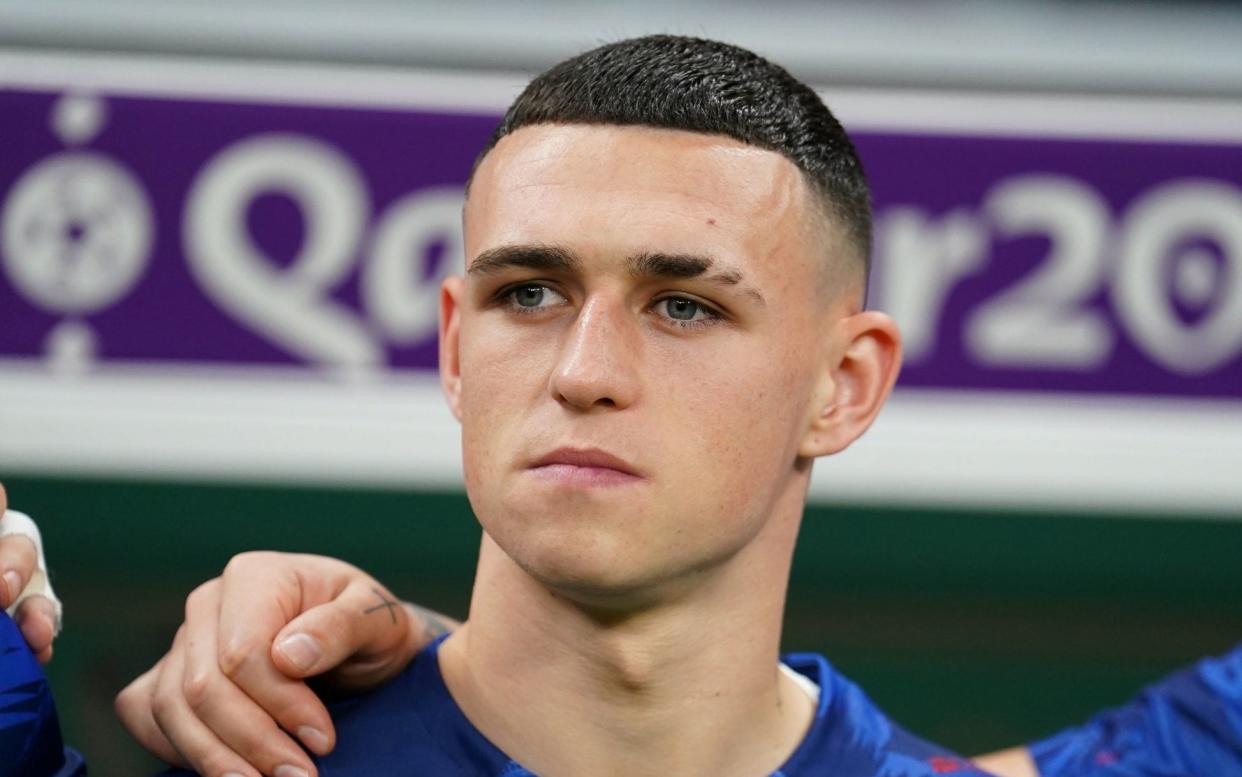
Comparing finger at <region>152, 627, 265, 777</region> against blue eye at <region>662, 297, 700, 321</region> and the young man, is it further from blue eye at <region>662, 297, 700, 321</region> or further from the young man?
blue eye at <region>662, 297, 700, 321</region>

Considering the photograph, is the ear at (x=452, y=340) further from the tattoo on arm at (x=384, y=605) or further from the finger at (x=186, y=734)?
the finger at (x=186, y=734)

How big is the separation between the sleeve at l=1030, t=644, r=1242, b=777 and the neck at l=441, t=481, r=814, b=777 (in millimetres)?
636

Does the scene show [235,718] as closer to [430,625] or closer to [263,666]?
[263,666]

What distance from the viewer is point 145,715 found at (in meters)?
1.51

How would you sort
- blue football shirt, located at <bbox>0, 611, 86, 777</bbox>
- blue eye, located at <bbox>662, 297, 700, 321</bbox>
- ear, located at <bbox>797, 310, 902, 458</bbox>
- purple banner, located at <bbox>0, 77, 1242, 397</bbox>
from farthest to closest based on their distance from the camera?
purple banner, located at <bbox>0, 77, 1242, 397</bbox> < ear, located at <bbox>797, 310, 902, 458</bbox> < blue eye, located at <bbox>662, 297, 700, 321</bbox> < blue football shirt, located at <bbox>0, 611, 86, 777</bbox>

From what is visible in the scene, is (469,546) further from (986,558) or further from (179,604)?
(986,558)

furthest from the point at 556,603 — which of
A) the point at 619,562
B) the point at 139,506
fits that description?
the point at 139,506

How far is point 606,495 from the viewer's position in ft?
→ 4.46

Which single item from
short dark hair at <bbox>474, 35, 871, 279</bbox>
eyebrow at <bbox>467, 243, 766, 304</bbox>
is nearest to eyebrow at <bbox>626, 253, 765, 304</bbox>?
eyebrow at <bbox>467, 243, 766, 304</bbox>

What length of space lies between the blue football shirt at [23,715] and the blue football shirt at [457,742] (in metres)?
0.14

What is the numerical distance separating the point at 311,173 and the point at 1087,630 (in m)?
1.88

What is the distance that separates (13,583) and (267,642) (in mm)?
218

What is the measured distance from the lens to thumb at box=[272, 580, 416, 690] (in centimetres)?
142

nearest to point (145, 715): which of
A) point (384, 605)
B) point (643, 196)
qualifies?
point (384, 605)
